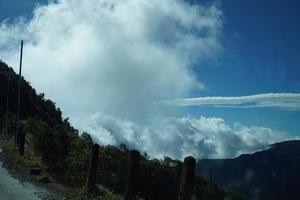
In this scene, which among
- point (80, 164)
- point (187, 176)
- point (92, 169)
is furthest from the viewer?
point (80, 164)

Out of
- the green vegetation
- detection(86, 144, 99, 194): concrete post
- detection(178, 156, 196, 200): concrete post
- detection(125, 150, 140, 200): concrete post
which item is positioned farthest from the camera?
the green vegetation

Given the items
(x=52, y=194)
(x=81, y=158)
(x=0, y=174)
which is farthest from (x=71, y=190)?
(x=81, y=158)

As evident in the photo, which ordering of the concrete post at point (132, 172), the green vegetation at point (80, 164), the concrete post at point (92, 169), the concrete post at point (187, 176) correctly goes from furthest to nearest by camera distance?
the green vegetation at point (80, 164)
the concrete post at point (92, 169)
the concrete post at point (132, 172)
the concrete post at point (187, 176)

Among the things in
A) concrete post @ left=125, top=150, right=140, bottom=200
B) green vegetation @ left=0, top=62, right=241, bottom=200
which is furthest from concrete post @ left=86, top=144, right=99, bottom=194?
concrete post @ left=125, top=150, right=140, bottom=200

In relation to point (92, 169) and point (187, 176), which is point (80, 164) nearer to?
point (92, 169)

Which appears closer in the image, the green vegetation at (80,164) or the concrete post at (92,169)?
the concrete post at (92,169)

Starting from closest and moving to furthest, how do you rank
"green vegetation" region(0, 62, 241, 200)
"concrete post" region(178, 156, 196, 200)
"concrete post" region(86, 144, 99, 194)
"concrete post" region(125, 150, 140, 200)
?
"concrete post" region(178, 156, 196, 200) < "concrete post" region(125, 150, 140, 200) < "concrete post" region(86, 144, 99, 194) < "green vegetation" region(0, 62, 241, 200)

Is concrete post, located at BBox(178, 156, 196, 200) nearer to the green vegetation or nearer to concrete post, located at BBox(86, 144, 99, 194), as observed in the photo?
the green vegetation

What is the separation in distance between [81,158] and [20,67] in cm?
1747

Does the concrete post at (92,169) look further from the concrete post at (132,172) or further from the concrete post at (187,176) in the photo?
the concrete post at (187,176)


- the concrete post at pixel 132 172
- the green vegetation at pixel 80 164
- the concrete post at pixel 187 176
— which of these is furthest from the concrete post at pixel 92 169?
the concrete post at pixel 187 176

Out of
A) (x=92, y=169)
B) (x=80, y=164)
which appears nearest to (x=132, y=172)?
(x=92, y=169)

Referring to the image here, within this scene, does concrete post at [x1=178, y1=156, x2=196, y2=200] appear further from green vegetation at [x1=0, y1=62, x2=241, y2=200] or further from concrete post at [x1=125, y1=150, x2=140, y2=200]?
green vegetation at [x1=0, y1=62, x2=241, y2=200]

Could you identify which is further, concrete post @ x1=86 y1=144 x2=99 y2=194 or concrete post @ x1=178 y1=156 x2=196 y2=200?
concrete post @ x1=86 y1=144 x2=99 y2=194
